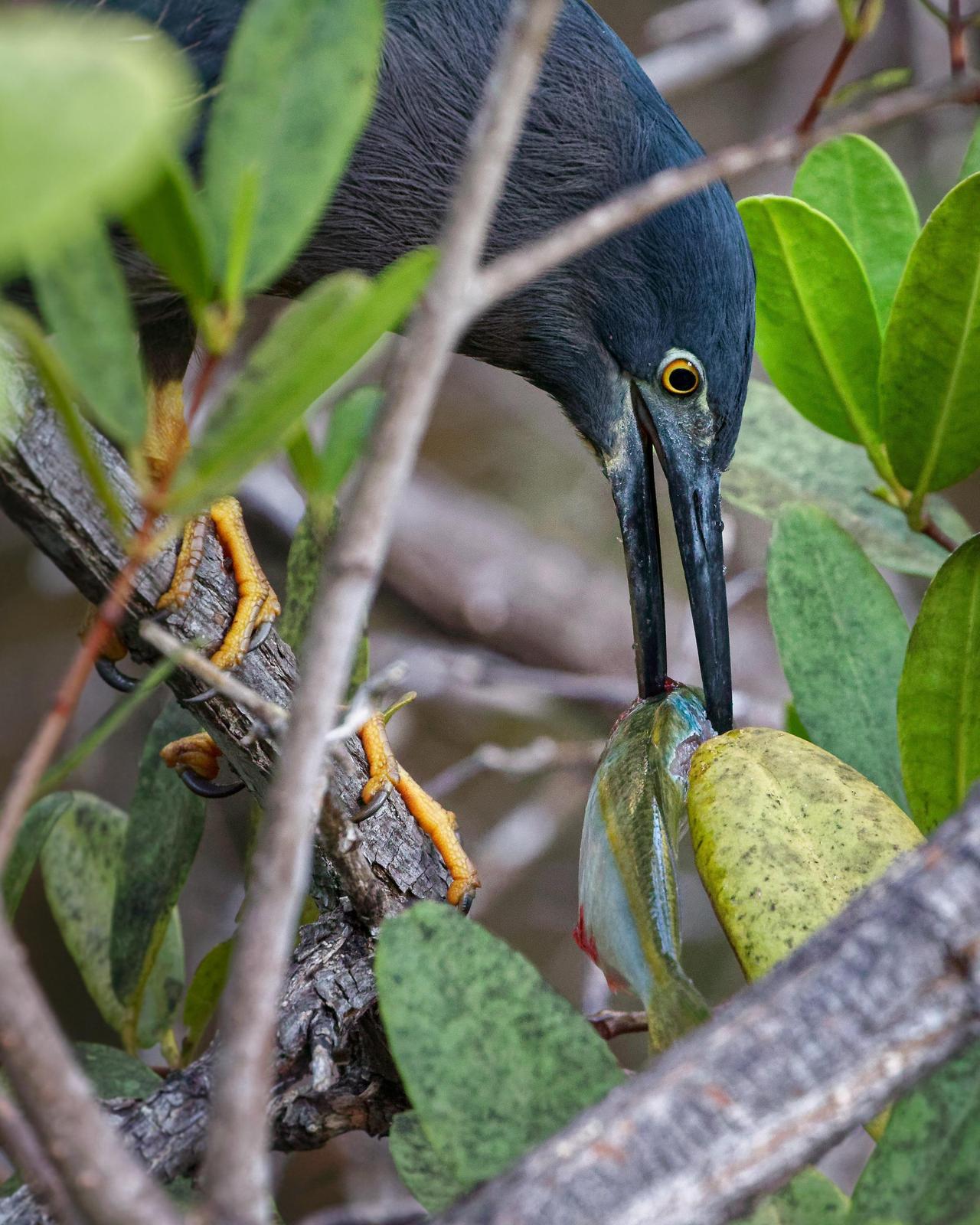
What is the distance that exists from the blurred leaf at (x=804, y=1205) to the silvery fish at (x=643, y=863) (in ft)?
0.34

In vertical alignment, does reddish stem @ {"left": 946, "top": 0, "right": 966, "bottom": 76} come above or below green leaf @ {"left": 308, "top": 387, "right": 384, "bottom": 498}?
above

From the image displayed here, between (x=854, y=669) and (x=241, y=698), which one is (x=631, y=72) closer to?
(x=854, y=669)

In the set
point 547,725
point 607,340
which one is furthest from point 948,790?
point 547,725

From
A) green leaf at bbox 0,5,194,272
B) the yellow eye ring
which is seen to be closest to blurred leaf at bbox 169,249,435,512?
green leaf at bbox 0,5,194,272

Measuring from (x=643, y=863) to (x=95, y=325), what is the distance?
1.84 feet

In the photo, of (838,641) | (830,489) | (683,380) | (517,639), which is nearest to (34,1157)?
(838,641)

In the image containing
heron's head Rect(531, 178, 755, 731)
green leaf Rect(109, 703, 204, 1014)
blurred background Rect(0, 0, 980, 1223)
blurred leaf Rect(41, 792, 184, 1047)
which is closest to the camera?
green leaf Rect(109, 703, 204, 1014)

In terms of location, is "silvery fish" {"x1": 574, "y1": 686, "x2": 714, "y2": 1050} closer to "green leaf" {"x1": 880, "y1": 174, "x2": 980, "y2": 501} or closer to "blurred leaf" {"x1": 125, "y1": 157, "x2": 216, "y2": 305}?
"green leaf" {"x1": 880, "y1": 174, "x2": 980, "y2": 501}

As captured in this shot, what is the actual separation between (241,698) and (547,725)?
2.75 metres

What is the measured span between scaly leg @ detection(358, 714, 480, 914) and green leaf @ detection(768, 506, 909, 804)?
350mm

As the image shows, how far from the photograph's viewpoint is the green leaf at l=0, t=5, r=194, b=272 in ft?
0.94

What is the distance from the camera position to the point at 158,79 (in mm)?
290

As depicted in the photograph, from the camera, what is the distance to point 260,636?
1069 mm

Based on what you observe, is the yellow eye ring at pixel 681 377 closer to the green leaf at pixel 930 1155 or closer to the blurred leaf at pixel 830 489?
the blurred leaf at pixel 830 489
